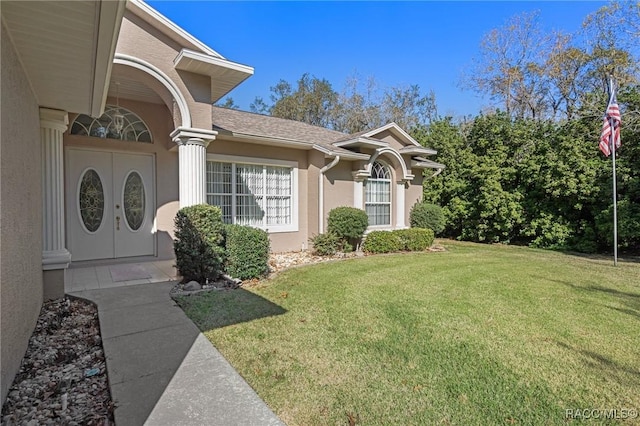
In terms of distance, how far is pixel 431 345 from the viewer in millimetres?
4203

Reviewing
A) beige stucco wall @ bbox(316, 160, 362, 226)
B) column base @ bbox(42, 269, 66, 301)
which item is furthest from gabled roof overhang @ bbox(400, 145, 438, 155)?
column base @ bbox(42, 269, 66, 301)

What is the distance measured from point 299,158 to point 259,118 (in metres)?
2.91

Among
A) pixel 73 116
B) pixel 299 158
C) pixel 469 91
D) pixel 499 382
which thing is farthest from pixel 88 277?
pixel 469 91

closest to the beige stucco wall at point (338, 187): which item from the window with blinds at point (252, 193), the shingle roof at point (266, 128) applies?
the shingle roof at point (266, 128)

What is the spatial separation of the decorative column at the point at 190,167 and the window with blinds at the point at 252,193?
2.22 meters

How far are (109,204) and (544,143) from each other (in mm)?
16249

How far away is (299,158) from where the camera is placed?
38.8 feet

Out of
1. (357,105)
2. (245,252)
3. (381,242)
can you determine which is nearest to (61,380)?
(245,252)

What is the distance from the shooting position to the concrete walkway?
2770mm

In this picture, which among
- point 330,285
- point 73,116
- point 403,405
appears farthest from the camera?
point 73,116

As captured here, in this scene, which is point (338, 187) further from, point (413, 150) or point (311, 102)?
point (311, 102)

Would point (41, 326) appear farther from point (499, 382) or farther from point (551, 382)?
point (551, 382)

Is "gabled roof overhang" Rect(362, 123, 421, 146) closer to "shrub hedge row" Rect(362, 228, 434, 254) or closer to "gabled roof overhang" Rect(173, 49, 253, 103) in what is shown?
"shrub hedge row" Rect(362, 228, 434, 254)

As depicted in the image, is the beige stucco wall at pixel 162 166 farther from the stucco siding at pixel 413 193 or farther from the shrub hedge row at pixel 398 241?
the stucco siding at pixel 413 193
